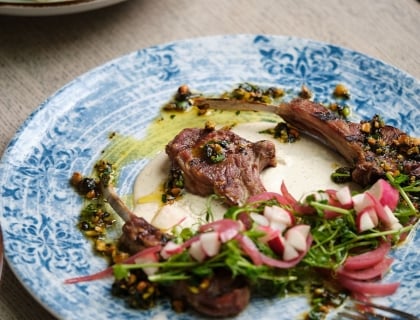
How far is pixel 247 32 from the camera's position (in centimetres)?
600

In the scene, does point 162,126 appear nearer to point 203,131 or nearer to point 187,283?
point 203,131

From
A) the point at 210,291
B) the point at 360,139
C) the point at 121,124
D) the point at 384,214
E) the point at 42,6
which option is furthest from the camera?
the point at 42,6

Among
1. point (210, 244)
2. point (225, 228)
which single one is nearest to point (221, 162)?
point (225, 228)

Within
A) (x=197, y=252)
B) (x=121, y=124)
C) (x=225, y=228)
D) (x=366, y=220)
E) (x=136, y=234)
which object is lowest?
(x=121, y=124)

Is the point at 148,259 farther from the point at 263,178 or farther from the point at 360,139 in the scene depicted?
the point at 360,139

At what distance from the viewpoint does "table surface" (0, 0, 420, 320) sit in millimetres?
5609

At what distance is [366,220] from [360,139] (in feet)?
2.44

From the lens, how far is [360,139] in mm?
4508

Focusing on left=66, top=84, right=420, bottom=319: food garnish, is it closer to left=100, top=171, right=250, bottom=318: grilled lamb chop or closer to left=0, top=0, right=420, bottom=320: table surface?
left=100, top=171, right=250, bottom=318: grilled lamb chop

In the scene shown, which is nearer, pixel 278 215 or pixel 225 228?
pixel 225 228

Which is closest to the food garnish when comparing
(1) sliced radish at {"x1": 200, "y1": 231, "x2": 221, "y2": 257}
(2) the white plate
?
(1) sliced radish at {"x1": 200, "y1": 231, "x2": 221, "y2": 257}

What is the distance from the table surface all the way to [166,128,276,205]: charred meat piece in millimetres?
1459

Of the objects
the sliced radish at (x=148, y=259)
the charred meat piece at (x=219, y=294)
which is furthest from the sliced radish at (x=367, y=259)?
the sliced radish at (x=148, y=259)

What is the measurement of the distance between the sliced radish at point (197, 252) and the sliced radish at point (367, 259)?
2.51ft
